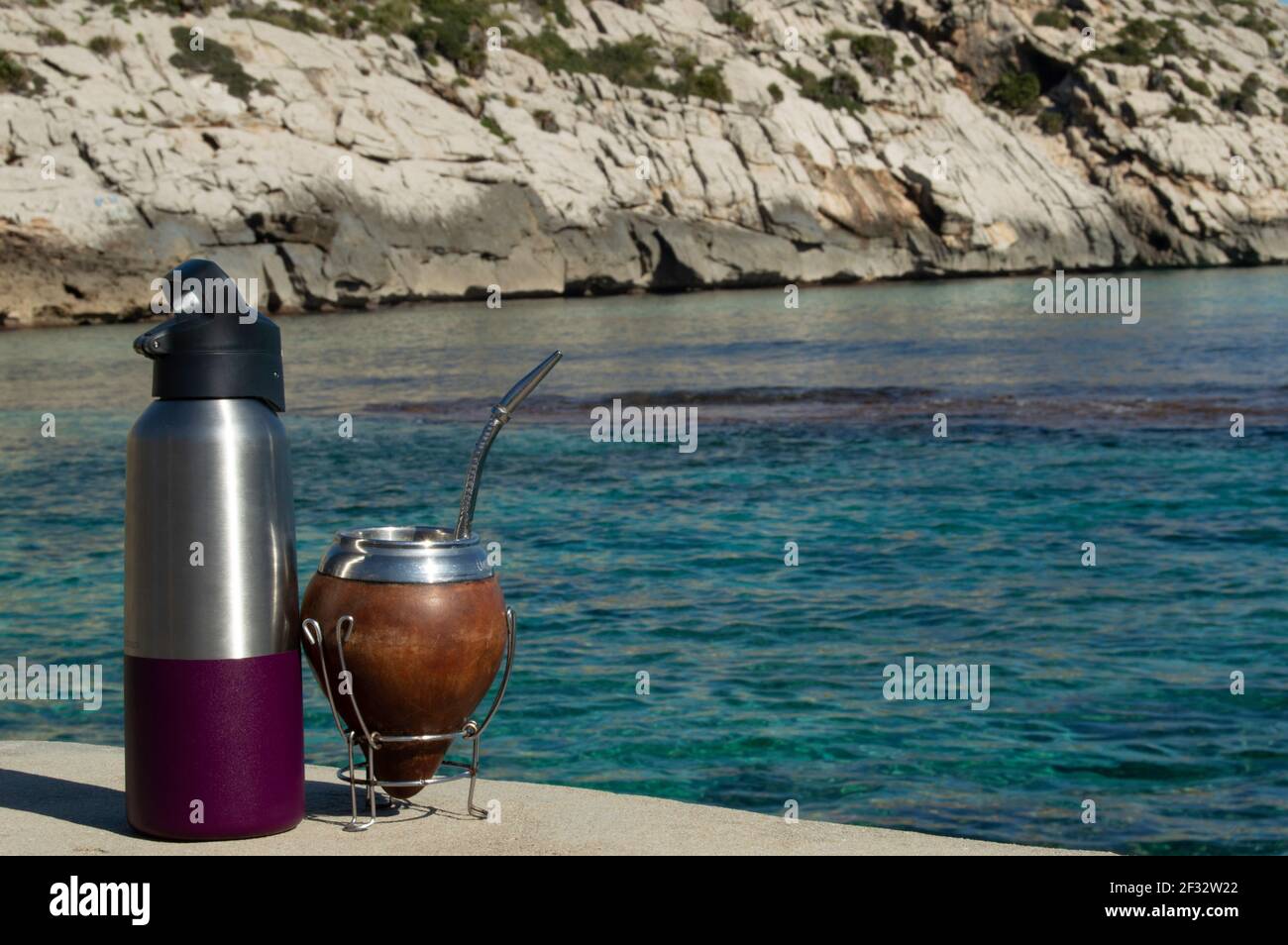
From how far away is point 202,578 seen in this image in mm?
4895

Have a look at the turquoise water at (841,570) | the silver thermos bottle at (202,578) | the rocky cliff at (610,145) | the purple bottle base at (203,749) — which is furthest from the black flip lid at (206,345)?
the rocky cliff at (610,145)

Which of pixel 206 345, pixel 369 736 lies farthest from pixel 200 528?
pixel 369 736

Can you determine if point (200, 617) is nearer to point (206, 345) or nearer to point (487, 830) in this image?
point (206, 345)

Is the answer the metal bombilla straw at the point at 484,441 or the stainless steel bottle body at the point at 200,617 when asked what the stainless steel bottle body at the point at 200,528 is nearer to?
the stainless steel bottle body at the point at 200,617

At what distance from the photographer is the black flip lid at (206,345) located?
4902 mm

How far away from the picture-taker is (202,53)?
2099 inches

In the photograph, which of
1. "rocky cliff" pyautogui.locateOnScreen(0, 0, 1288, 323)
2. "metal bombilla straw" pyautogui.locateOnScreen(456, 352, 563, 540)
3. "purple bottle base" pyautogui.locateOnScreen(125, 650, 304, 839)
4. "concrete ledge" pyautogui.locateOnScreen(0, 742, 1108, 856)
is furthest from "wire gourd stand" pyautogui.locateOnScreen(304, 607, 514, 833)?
"rocky cliff" pyautogui.locateOnScreen(0, 0, 1288, 323)

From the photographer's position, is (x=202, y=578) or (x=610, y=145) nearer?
(x=202, y=578)

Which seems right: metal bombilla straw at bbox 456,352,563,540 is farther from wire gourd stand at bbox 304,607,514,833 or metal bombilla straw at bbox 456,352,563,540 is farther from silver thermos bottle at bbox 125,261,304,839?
silver thermos bottle at bbox 125,261,304,839

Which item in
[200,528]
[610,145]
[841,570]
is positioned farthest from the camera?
[610,145]

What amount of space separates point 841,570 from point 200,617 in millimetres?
8170

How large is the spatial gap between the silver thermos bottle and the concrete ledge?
0.18 m

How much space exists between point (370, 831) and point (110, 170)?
147 ft
